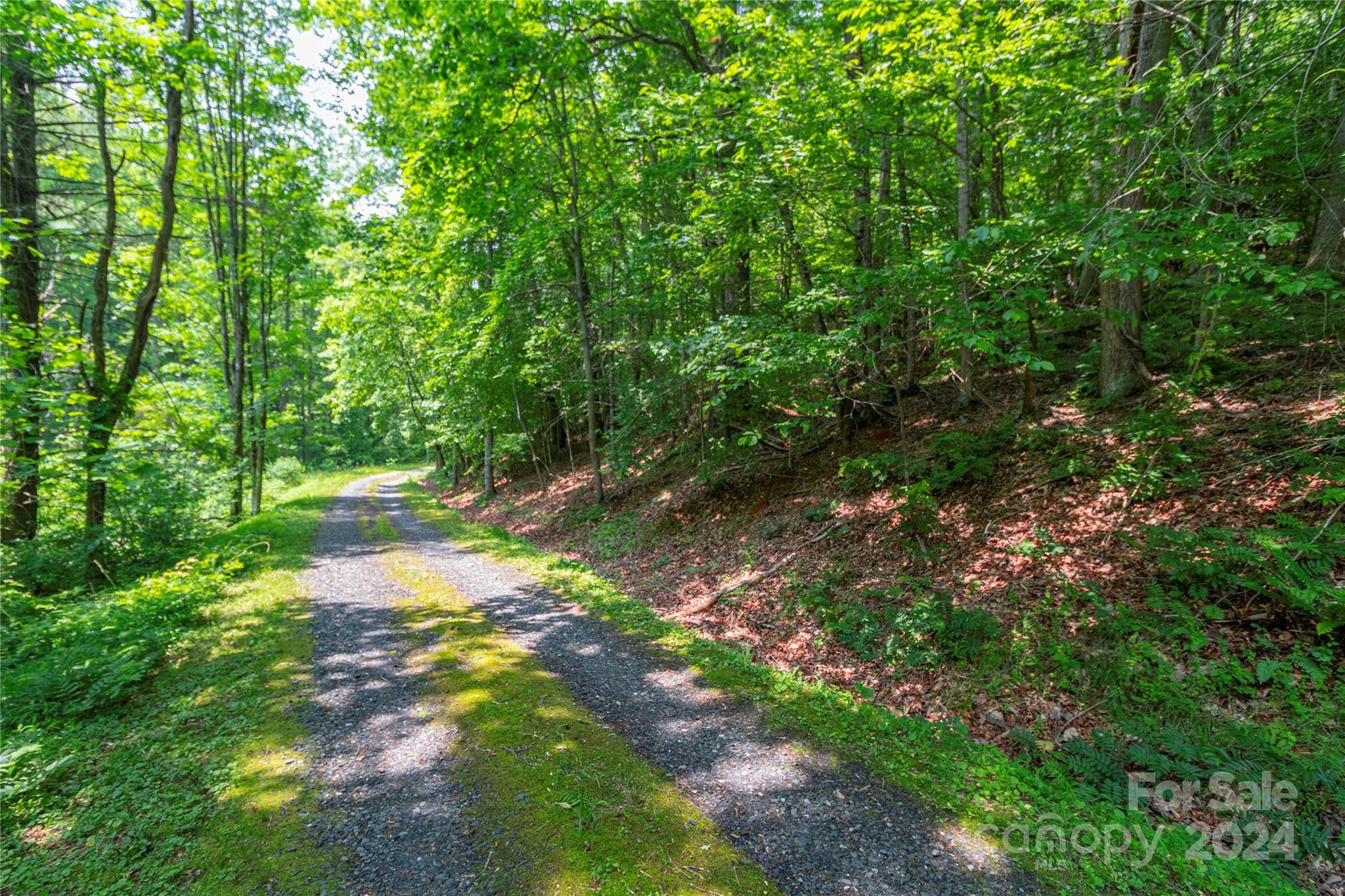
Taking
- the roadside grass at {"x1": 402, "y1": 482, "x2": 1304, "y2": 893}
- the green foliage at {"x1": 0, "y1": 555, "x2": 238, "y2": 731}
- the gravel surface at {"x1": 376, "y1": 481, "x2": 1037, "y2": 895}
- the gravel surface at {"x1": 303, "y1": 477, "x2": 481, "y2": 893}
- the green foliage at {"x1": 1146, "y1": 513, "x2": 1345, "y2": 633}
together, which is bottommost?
the roadside grass at {"x1": 402, "y1": 482, "x2": 1304, "y2": 893}

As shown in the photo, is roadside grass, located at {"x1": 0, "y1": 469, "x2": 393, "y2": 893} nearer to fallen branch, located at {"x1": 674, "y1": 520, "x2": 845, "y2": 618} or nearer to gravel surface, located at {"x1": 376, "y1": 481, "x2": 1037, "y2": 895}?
gravel surface, located at {"x1": 376, "y1": 481, "x2": 1037, "y2": 895}

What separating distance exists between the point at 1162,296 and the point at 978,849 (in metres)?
8.33

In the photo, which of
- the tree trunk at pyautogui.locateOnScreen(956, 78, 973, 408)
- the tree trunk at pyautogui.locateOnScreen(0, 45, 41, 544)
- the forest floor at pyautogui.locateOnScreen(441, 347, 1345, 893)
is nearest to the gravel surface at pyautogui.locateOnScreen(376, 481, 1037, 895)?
the forest floor at pyautogui.locateOnScreen(441, 347, 1345, 893)

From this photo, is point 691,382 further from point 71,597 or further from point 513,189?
point 71,597

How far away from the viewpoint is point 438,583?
28.3ft

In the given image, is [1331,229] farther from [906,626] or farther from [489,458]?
[489,458]

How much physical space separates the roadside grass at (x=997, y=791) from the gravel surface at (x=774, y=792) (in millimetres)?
194

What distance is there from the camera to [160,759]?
12.6 feet

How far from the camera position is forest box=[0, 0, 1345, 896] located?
10.6 feet

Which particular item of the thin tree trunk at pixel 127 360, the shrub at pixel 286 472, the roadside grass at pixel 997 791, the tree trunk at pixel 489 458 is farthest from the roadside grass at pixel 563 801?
the shrub at pixel 286 472

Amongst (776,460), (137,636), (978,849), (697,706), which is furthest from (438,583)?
(978,849)

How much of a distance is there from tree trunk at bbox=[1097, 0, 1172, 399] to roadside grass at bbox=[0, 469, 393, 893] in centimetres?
799

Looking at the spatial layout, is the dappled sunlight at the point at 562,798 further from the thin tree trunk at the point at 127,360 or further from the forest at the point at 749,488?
the thin tree trunk at the point at 127,360

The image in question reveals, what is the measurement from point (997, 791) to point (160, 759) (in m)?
6.03
